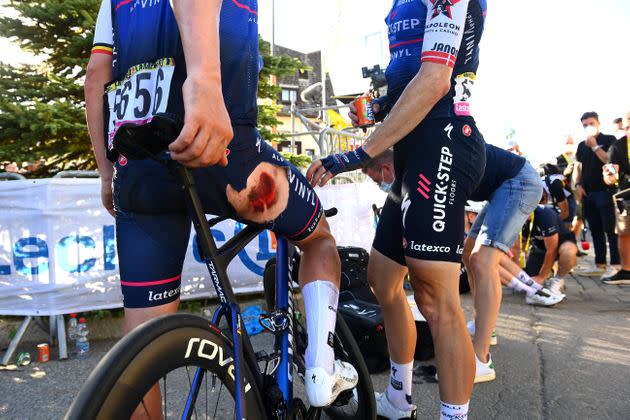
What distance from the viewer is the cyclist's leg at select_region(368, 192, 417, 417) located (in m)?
2.26

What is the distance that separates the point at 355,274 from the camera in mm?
3967

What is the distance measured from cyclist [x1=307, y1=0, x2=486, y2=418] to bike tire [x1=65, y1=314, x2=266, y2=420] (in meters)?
0.83

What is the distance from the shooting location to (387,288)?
2320mm

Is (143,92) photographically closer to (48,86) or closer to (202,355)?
(202,355)

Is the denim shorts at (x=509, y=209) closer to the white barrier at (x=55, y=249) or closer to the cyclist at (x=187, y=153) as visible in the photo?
the cyclist at (x=187, y=153)

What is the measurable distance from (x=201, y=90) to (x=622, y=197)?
6.55 m

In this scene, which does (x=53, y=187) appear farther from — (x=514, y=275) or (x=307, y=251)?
(x=514, y=275)

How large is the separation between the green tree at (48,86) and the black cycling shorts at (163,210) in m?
3.91

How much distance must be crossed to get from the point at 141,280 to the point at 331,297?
2.14 feet

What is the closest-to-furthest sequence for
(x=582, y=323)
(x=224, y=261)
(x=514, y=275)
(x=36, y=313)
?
(x=224, y=261)
(x=36, y=313)
(x=582, y=323)
(x=514, y=275)

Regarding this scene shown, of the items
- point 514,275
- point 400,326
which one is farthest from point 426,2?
point 514,275

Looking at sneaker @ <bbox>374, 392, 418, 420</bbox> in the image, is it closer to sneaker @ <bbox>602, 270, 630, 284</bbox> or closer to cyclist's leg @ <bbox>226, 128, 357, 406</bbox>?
cyclist's leg @ <bbox>226, 128, 357, 406</bbox>

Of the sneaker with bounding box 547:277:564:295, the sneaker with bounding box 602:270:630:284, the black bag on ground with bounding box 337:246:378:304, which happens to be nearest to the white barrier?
the black bag on ground with bounding box 337:246:378:304

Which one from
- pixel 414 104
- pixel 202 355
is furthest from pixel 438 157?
pixel 202 355
